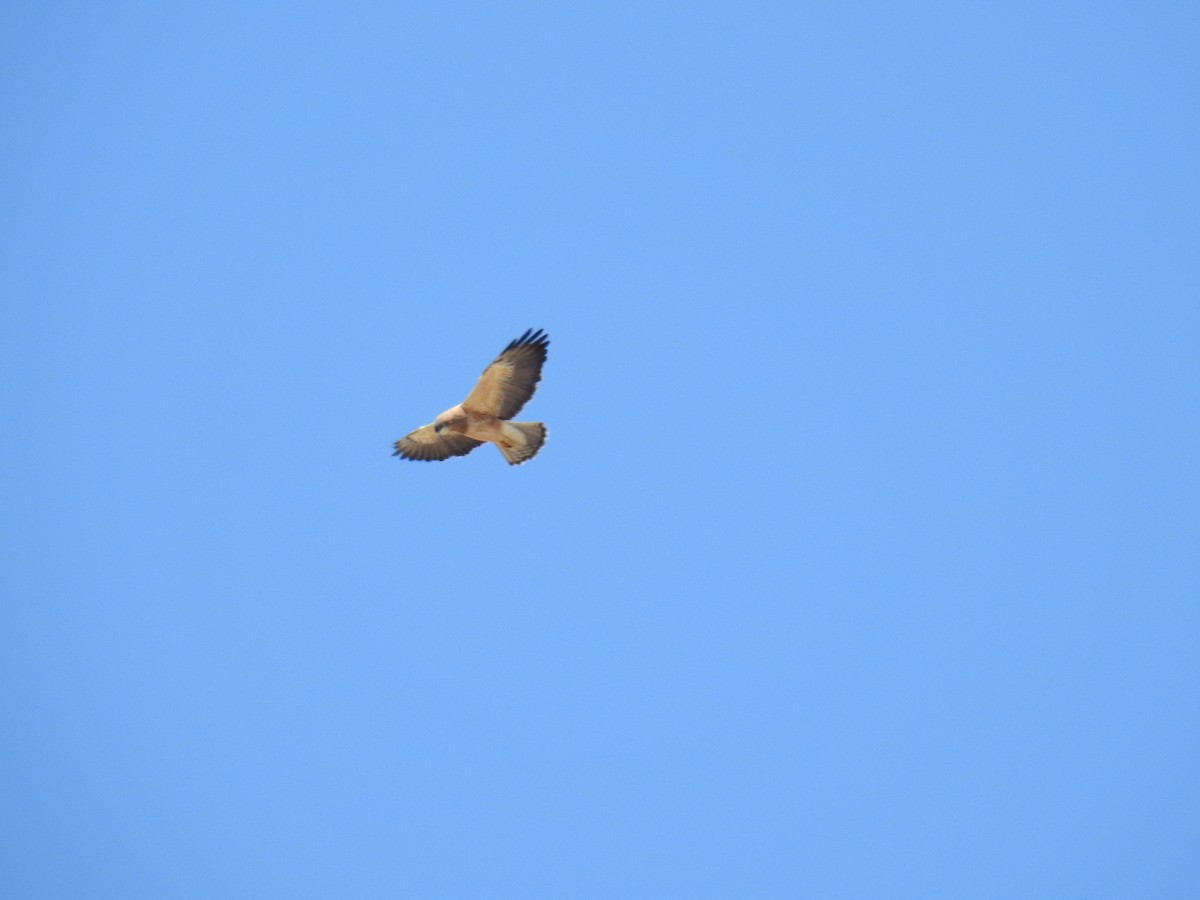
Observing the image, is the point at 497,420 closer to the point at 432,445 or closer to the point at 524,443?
the point at 524,443

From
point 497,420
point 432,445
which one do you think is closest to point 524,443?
point 497,420

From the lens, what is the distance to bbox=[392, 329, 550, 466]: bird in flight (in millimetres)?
16375

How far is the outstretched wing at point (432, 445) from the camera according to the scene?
57.1 ft

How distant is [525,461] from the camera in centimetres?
1744

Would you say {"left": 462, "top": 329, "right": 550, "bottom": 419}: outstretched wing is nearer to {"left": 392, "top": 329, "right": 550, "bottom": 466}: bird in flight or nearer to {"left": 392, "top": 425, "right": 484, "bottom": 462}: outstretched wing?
{"left": 392, "top": 329, "right": 550, "bottom": 466}: bird in flight

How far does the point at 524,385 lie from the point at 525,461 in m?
1.38

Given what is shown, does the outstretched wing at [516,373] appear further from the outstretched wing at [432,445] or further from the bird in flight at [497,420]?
the outstretched wing at [432,445]

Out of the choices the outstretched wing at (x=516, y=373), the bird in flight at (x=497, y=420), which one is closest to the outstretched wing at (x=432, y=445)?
the bird in flight at (x=497, y=420)

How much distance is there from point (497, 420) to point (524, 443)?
1.97 feet

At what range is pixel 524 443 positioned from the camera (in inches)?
682

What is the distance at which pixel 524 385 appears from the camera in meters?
16.5

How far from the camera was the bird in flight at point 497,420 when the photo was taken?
16.4m

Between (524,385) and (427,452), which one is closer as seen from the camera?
(524,385)

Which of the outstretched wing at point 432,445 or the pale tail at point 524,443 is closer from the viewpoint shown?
the pale tail at point 524,443
